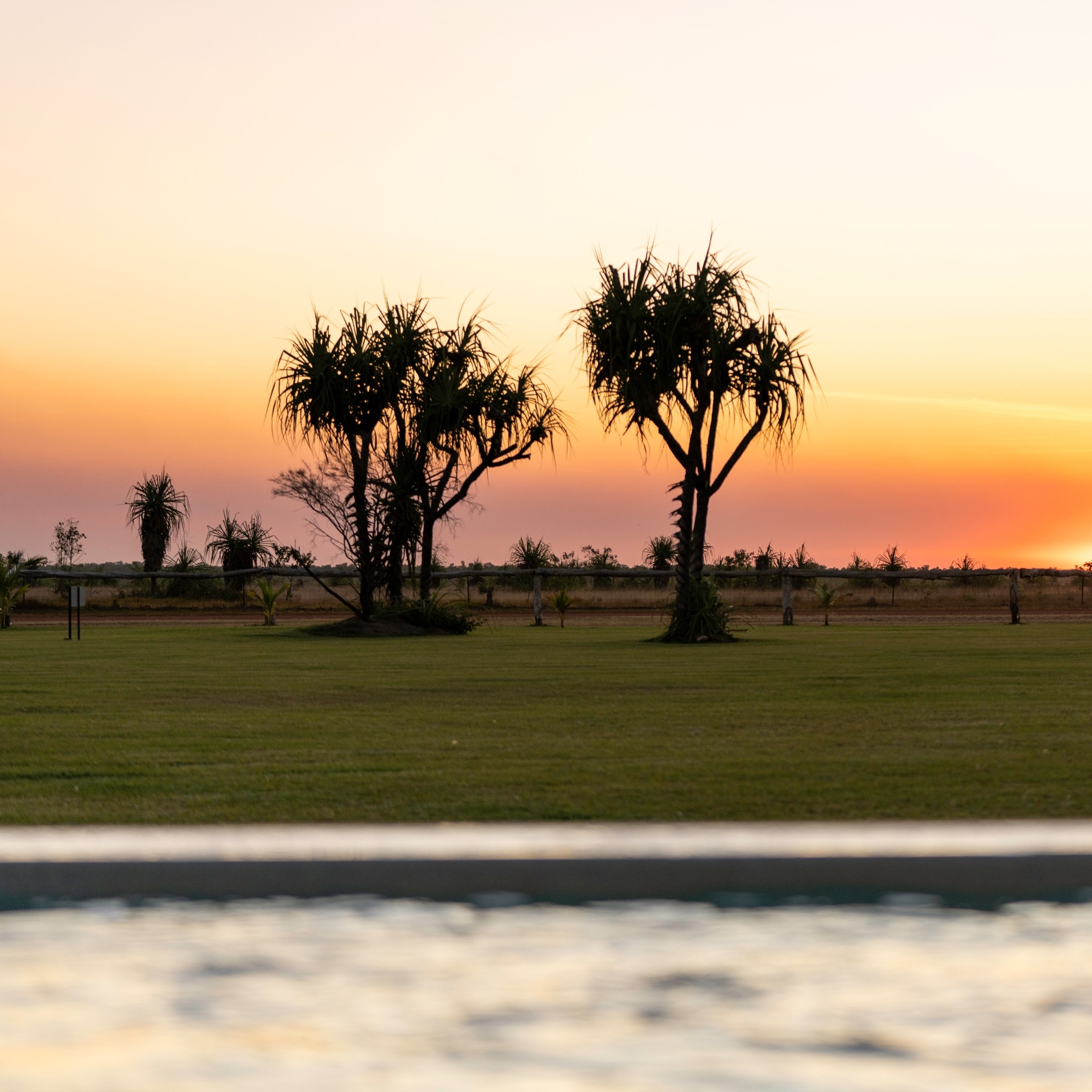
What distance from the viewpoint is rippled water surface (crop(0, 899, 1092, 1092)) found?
128 inches

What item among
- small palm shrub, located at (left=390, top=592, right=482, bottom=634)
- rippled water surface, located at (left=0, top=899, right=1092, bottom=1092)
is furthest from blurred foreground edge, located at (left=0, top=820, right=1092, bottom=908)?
small palm shrub, located at (left=390, top=592, right=482, bottom=634)

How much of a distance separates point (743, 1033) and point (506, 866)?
1.09 meters

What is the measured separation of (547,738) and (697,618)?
13.0m

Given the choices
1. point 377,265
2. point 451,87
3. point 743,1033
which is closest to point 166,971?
point 743,1033

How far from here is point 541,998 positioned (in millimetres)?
3754

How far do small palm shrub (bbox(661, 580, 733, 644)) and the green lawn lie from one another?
14.9 ft

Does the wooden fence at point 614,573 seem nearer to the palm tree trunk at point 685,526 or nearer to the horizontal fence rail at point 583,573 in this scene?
the horizontal fence rail at point 583,573

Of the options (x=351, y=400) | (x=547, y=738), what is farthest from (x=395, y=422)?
(x=547, y=738)

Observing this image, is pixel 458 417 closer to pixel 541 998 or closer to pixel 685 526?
pixel 685 526

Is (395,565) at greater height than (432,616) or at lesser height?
greater

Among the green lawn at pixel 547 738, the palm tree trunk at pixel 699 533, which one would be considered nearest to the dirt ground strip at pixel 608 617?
the palm tree trunk at pixel 699 533

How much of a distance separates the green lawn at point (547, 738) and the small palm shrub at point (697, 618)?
4.56 m

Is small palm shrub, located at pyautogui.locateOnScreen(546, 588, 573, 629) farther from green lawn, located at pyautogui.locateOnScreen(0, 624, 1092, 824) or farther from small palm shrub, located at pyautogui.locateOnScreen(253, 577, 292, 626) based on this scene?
green lawn, located at pyautogui.locateOnScreen(0, 624, 1092, 824)

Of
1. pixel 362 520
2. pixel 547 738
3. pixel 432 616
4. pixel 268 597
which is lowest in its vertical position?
pixel 547 738
